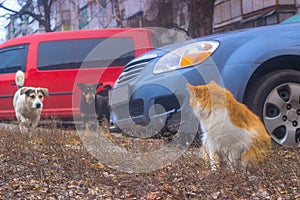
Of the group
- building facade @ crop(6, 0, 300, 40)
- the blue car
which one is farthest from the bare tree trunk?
the blue car

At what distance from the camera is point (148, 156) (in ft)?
15.1

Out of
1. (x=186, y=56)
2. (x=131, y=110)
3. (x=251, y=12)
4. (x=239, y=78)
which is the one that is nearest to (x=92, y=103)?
(x=131, y=110)

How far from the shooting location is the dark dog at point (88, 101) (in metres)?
7.85

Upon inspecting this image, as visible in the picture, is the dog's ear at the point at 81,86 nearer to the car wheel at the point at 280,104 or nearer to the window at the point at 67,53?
the window at the point at 67,53

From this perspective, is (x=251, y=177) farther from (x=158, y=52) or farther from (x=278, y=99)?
(x=158, y=52)

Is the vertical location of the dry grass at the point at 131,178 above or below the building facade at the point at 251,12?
below

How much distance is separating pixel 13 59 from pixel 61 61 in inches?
43.9

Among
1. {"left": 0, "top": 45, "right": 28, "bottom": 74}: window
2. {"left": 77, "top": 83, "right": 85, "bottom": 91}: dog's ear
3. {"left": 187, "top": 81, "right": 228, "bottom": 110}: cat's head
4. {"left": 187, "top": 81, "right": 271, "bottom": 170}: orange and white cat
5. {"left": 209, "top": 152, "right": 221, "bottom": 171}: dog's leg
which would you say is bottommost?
{"left": 209, "top": 152, "right": 221, "bottom": 171}: dog's leg

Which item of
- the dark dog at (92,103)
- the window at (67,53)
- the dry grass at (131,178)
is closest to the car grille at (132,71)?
the dry grass at (131,178)

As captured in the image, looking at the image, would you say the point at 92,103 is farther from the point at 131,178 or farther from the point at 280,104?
the point at 131,178

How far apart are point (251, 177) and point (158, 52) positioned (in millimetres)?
2439

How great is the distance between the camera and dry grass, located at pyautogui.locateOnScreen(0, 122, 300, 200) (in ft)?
12.3

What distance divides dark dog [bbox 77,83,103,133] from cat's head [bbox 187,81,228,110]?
3.15m

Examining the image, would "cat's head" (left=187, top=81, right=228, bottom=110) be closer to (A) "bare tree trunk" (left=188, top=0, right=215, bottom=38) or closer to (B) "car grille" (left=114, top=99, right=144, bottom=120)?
(B) "car grille" (left=114, top=99, right=144, bottom=120)
